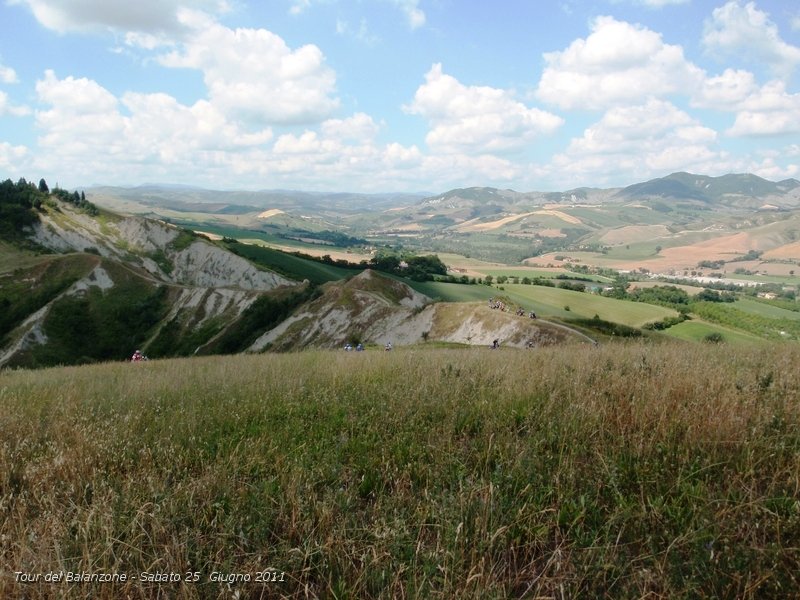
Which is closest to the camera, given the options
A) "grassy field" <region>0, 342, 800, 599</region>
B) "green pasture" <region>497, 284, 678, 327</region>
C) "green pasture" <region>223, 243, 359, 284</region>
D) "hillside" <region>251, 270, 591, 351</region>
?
"grassy field" <region>0, 342, 800, 599</region>

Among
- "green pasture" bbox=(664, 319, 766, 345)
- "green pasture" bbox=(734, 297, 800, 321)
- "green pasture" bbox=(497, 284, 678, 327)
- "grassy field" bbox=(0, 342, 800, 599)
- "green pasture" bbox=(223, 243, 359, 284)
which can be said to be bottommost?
"green pasture" bbox=(734, 297, 800, 321)

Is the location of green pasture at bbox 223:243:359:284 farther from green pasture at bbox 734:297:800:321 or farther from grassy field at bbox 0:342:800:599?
grassy field at bbox 0:342:800:599

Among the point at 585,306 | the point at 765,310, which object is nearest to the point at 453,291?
the point at 585,306

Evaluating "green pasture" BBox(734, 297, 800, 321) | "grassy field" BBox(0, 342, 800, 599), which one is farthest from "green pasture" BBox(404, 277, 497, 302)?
"grassy field" BBox(0, 342, 800, 599)

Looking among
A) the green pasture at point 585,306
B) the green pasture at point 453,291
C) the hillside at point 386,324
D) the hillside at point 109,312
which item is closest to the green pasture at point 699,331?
the green pasture at point 585,306

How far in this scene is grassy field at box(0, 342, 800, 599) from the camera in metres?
2.99

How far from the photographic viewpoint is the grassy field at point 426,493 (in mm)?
2986

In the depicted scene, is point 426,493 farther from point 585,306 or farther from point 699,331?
point 585,306

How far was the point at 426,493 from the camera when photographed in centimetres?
360

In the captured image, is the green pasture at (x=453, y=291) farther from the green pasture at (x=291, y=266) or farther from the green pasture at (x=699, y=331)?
the green pasture at (x=699, y=331)

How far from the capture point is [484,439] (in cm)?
471

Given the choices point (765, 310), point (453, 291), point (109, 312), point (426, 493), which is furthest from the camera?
point (765, 310)

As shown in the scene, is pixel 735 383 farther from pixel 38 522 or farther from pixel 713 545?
pixel 38 522

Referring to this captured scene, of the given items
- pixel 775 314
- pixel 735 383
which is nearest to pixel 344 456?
pixel 735 383
